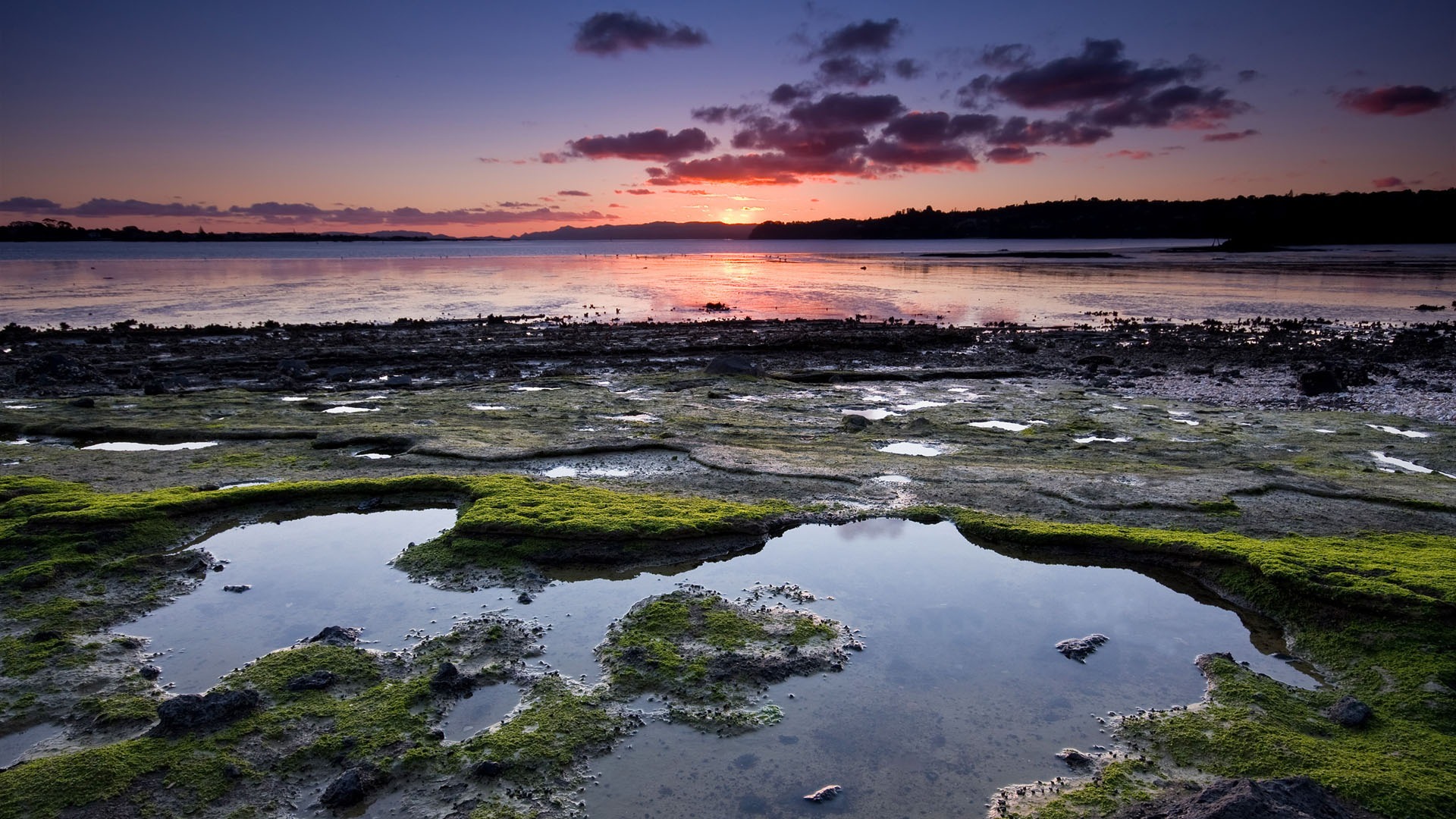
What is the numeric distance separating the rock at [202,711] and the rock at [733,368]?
15431 millimetres

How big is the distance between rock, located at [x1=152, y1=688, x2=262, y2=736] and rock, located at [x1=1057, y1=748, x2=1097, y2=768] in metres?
5.80

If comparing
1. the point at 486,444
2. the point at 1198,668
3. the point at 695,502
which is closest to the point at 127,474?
the point at 486,444

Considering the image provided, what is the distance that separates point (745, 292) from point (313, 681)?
51.6m

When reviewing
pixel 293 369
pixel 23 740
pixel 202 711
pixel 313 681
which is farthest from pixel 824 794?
pixel 293 369

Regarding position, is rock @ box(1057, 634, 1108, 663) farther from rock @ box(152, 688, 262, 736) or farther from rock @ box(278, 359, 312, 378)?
rock @ box(278, 359, 312, 378)

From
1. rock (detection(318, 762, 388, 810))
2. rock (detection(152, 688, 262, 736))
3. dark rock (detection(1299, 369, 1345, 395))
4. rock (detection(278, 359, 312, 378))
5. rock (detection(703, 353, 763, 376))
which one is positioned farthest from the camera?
rock (detection(703, 353, 763, 376))

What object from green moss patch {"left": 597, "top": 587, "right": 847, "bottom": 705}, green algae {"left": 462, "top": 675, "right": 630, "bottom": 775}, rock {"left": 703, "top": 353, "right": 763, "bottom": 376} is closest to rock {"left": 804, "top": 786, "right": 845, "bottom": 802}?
green moss patch {"left": 597, "top": 587, "right": 847, "bottom": 705}

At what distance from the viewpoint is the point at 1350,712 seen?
535cm

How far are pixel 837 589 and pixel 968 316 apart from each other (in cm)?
3223

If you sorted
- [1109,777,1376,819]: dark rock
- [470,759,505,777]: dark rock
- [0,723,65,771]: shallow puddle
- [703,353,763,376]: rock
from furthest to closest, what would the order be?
[703,353,763,376]: rock < [0,723,65,771]: shallow puddle < [470,759,505,777]: dark rock < [1109,777,1376,819]: dark rock

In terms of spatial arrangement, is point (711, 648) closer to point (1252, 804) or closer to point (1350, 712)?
point (1252, 804)

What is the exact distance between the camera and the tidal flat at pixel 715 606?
16.1ft

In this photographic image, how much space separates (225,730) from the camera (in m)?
5.23

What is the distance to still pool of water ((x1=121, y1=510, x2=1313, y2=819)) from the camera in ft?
16.4
